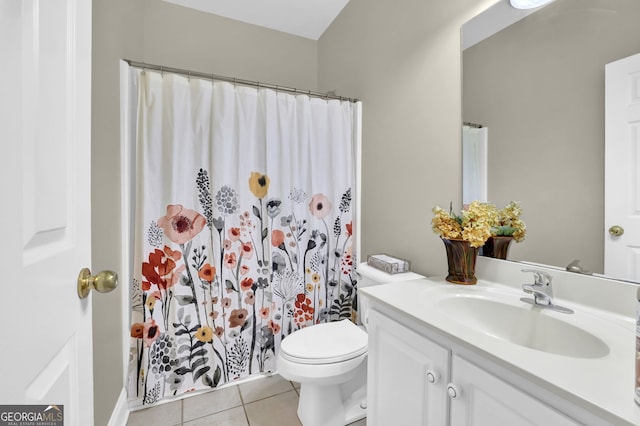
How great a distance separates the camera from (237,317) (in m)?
1.76

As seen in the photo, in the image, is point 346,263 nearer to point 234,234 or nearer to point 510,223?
point 234,234

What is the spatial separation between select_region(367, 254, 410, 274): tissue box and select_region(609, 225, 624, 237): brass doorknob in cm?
82

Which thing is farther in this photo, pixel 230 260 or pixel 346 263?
pixel 346 263

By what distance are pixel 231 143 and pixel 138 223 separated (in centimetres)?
68

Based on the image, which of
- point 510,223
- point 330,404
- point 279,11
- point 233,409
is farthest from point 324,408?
point 279,11

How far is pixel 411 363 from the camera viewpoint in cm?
91

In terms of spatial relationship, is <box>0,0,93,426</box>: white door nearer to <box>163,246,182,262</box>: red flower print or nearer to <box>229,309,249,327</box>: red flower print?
<box>163,246,182,262</box>: red flower print

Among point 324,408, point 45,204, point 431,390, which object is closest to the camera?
point 45,204

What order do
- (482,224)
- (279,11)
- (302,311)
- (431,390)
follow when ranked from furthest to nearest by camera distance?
(279,11), (302,311), (482,224), (431,390)

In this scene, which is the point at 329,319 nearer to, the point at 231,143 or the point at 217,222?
the point at 217,222

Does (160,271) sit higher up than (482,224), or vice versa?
(482,224)

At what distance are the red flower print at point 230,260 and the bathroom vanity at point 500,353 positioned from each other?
0.95 meters

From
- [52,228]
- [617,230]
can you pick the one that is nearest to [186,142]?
[52,228]

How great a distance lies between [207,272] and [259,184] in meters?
0.61
